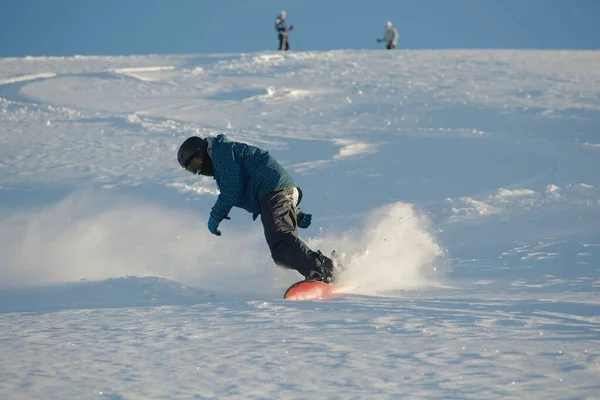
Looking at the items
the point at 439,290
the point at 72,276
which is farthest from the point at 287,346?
the point at 72,276

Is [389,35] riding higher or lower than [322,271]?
higher

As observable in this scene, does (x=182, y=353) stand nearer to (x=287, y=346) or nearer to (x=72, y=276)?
(x=287, y=346)

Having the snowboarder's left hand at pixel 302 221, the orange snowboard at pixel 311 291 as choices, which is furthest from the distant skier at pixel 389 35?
the orange snowboard at pixel 311 291

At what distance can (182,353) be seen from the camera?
4074 millimetres

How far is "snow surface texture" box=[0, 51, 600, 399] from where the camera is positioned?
3807mm

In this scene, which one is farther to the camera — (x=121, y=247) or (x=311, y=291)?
(x=121, y=247)

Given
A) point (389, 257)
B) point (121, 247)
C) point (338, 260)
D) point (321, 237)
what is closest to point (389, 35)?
point (321, 237)

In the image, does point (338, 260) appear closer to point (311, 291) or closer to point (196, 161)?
point (311, 291)

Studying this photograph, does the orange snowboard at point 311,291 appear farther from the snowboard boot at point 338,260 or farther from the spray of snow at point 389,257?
the snowboard boot at point 338,260

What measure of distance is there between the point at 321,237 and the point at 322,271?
347cm

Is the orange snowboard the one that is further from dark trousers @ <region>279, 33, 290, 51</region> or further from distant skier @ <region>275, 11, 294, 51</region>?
dark trousers @ <region>279, 33, 290, 51</region>

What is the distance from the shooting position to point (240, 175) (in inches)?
242

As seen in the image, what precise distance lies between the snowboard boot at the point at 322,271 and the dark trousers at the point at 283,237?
0.02 meters

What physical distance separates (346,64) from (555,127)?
10.2 m
